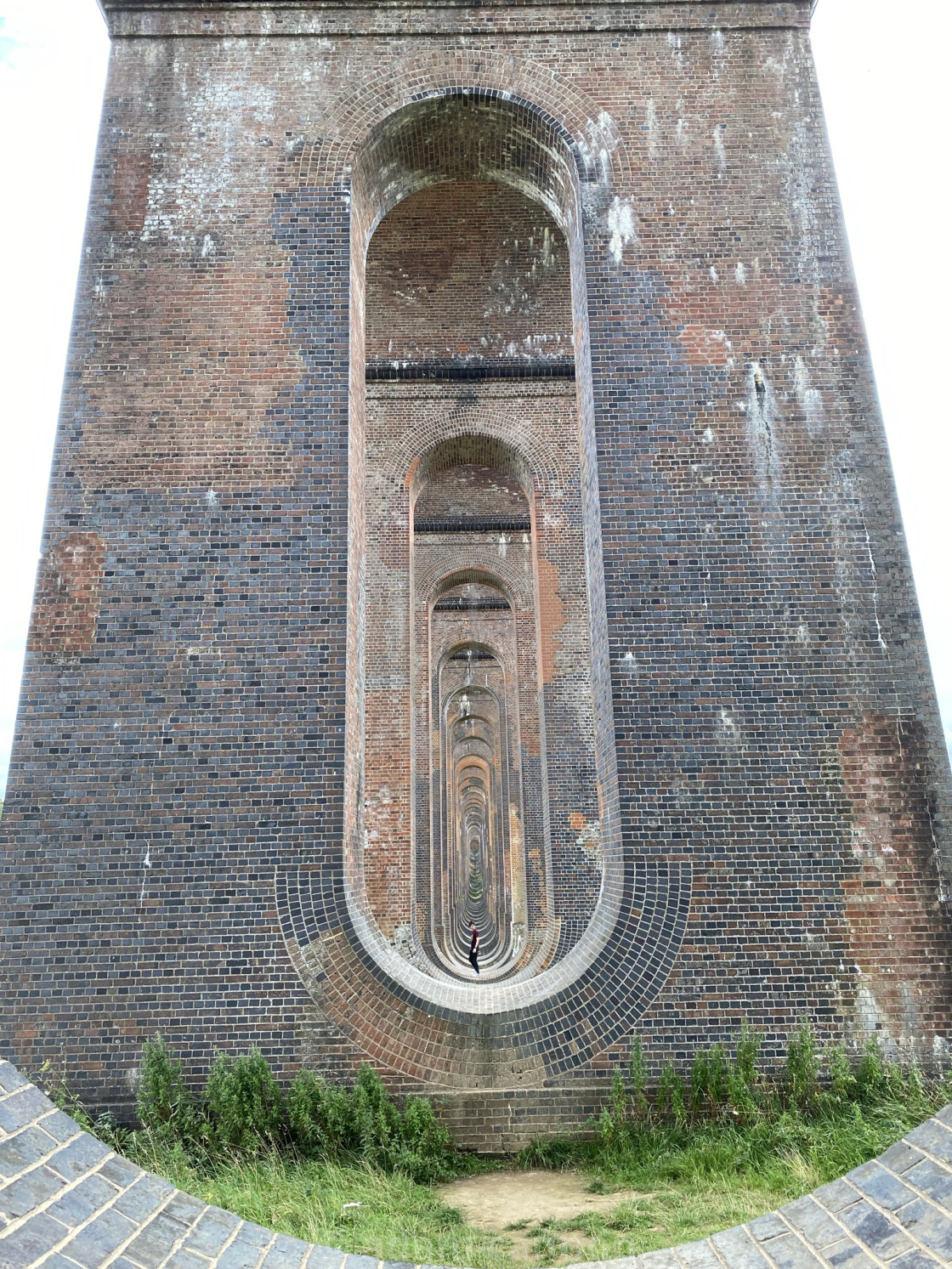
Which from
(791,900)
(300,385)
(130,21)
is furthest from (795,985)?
(130,21)

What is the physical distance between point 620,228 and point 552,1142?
24.2 feet

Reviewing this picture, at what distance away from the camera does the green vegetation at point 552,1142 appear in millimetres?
4770

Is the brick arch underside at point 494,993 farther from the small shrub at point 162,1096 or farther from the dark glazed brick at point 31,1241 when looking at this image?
the dark glazed brick at point 31,1241

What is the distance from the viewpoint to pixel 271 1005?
6.23 metres

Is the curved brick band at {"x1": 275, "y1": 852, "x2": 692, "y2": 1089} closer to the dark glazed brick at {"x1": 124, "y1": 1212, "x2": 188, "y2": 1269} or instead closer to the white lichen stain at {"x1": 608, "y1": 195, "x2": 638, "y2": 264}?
the dark glazed brick at {"x1": 124, "y1": 1212, "x2": 188, "y2": 1269}

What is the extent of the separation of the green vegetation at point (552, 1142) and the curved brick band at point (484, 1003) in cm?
31

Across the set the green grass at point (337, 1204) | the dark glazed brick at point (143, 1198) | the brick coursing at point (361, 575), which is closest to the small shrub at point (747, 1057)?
the brick coursing at point (361, 575)

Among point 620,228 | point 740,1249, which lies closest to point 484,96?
point 620,228

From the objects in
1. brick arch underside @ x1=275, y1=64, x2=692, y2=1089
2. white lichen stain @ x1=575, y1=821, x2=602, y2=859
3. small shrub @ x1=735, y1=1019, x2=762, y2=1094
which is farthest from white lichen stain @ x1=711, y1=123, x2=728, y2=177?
white lichen stain @ x1=575, y1=821, x2=602, y2=859

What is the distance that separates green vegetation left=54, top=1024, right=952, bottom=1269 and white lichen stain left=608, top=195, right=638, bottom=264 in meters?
6.52

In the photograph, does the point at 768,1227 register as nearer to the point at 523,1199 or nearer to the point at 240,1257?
the point at 240,1257

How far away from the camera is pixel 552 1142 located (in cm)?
601

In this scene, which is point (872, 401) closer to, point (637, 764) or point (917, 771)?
point (917, 771)

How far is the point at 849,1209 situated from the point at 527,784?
14.8 m
